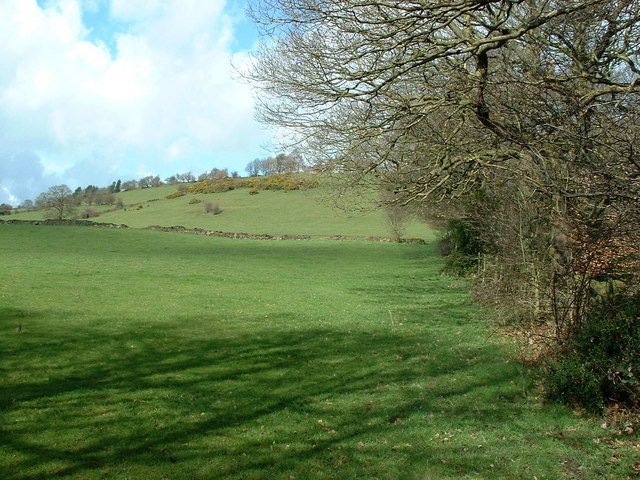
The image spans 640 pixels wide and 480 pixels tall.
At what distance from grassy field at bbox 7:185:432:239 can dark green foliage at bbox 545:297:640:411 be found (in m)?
46.3

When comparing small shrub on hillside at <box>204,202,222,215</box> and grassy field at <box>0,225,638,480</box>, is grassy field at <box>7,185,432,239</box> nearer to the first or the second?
small shrub on hillside at <box>204,202,222,215</box>

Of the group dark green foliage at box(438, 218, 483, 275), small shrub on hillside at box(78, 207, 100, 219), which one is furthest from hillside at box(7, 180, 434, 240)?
dark green foliage at box(438, 218, 483, 275)

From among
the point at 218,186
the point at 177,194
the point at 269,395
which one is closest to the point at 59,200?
the point at 177,194

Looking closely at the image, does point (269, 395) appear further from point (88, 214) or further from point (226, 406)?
point (88, 214)

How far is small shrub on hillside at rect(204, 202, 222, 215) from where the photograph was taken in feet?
255

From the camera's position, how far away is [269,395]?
356 inches

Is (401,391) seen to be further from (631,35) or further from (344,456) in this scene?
(631,35)

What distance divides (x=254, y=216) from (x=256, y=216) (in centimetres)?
27

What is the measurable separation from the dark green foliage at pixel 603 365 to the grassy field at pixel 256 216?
152 feet

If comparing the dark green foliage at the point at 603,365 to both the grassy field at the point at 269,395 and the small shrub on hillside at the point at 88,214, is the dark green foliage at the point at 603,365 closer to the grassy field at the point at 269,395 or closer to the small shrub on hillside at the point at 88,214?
the grassy field at the point at 269,395

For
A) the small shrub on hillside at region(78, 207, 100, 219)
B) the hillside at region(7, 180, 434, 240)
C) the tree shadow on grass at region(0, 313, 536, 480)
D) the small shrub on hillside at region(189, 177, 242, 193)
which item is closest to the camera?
the tree shadow on grass at region(0, 313, 536, 480)

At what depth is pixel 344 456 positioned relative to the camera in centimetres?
676

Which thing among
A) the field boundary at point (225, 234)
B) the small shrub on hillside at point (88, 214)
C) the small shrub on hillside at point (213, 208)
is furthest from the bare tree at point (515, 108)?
the small shrub on hillside at point (88, 214)

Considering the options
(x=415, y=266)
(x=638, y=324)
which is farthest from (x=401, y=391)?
(x=415, y=266)
